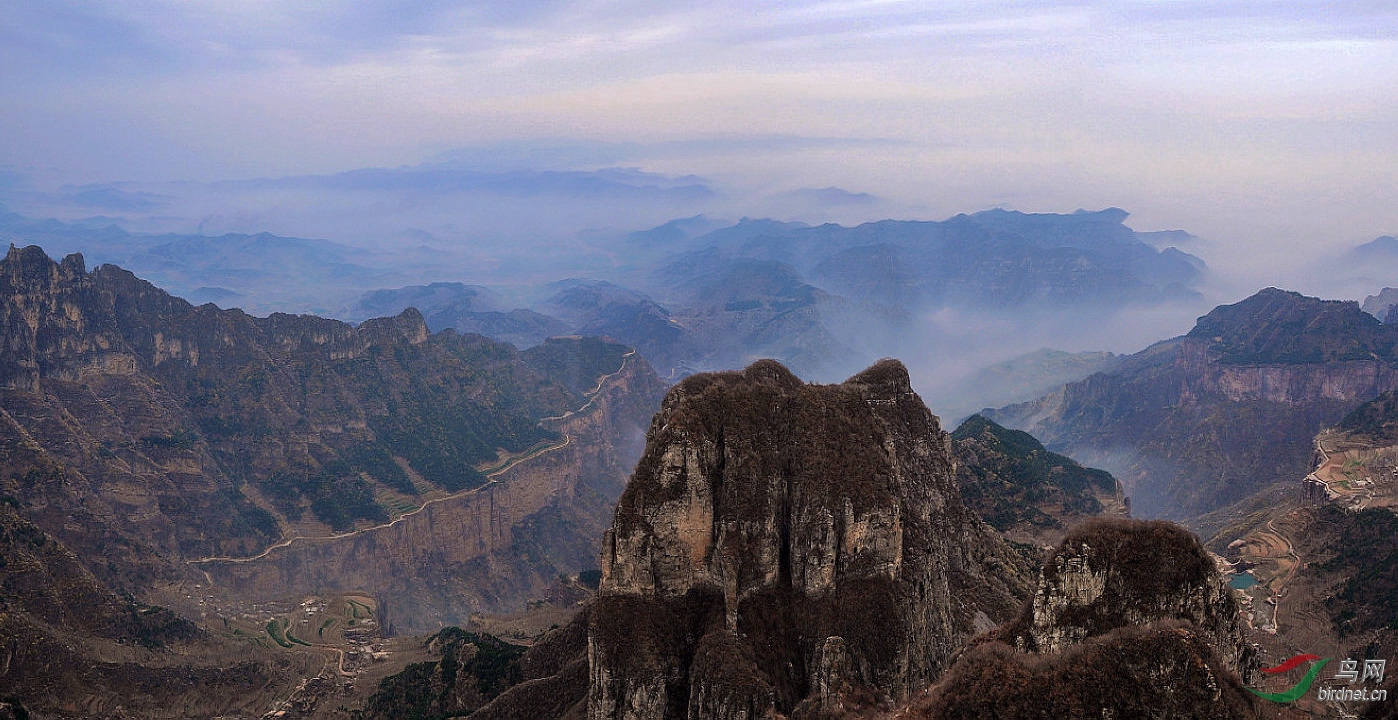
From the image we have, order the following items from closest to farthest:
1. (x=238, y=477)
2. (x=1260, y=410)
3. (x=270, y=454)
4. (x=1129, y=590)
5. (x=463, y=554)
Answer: (x=1129, y=590), (x=238, y=477), (x=463, y=554), (x=270, y=454), (x=1260, y=410)

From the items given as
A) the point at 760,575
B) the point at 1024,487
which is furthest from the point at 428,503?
A: the point at 760,575

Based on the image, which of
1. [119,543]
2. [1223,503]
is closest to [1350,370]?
[1223,503]

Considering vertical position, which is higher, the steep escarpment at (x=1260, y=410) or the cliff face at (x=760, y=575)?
the cliff face at (x=760, y=575)

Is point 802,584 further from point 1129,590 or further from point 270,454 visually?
point 270,454

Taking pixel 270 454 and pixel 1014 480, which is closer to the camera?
pixel 1014 480

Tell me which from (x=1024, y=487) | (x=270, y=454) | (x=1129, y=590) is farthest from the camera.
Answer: (x=270, y=454)

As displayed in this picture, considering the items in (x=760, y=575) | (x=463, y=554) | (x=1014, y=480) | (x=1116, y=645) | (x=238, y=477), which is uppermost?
(x=1116, y=645)

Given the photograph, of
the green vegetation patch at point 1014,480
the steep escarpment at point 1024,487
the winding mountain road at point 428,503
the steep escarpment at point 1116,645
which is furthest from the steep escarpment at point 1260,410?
the steep escarpment at point 1116,645

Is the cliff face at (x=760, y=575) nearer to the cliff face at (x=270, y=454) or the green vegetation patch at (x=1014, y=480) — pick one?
the green vegetation patch at (x=1014, y=480)
